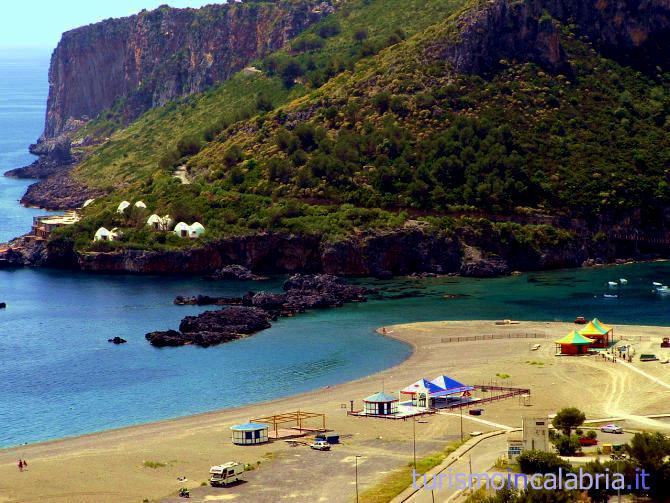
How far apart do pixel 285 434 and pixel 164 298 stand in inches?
2387

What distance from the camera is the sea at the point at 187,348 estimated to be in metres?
111

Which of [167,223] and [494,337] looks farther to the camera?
[167,223]

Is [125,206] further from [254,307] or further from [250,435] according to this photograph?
[250,435]

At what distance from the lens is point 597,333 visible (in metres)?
124

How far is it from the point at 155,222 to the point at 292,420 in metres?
82.9

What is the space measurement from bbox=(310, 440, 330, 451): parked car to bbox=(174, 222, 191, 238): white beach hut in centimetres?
8477

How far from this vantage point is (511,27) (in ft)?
651

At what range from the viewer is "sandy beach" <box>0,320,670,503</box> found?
84.4 metres

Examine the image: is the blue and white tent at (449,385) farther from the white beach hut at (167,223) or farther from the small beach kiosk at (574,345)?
the white beach hut at (167,223)

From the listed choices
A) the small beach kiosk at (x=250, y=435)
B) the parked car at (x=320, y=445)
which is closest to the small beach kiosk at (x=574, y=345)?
the small beach kiosk at (x=250, y=435)

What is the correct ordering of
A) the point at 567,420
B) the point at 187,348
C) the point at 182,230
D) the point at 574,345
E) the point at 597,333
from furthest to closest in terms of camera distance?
the point at 182,230
the point at 187,348
the point at 597,333
the point at 574,345
the point at 567,420

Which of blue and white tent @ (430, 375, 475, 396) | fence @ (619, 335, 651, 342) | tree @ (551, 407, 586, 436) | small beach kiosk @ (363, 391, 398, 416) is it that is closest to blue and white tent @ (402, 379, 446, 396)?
blue and white tent @ (430, 375, 475, 396)

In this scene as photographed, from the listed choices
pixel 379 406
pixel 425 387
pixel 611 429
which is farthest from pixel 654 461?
pixel 425 387

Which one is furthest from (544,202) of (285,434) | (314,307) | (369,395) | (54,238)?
(285,434)
